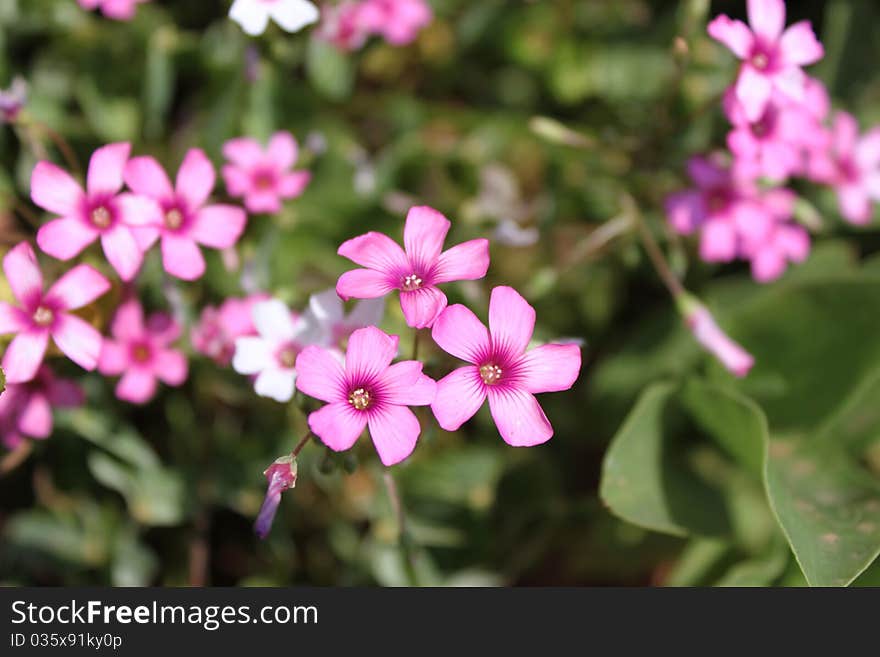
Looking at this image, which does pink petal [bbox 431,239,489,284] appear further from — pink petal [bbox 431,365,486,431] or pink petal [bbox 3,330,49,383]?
pink petal [bbox 3,330,49,383]

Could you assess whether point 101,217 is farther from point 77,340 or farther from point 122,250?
point 77,340

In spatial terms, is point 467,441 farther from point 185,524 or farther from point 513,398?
point 513,398

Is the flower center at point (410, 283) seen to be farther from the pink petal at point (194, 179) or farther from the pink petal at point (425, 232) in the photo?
the pink petal at point (194, 179)

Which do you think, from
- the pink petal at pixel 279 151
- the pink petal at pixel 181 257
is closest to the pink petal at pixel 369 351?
the pink petal at pixel 181 257

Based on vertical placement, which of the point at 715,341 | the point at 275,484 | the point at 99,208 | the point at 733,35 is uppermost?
the point at 733,35

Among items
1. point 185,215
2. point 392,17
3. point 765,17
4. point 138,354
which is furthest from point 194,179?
point 765,17

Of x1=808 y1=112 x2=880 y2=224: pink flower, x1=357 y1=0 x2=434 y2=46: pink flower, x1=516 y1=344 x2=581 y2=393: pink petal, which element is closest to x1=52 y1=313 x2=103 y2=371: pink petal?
x1=516 y1=344 x2=581 y2=393: pink petal
